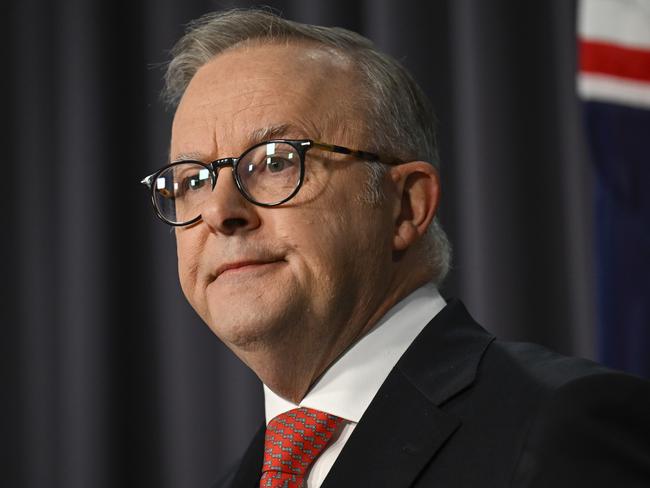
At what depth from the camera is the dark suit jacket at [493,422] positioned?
100cm

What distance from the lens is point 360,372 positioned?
133cm

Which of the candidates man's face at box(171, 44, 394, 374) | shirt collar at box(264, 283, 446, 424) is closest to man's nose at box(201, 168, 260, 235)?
man's face at box(171, 44, 394, 374)

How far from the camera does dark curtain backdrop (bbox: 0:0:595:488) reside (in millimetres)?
2252

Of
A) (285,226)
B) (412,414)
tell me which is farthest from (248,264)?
(412,414)

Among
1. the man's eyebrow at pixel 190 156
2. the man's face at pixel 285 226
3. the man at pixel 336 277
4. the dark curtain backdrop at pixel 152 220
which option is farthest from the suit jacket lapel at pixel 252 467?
the dark curtain backdrop at pixel 152 220

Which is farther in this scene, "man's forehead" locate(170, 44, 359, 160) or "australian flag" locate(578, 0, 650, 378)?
"australian flag" locate(578, 0, 650, 378)

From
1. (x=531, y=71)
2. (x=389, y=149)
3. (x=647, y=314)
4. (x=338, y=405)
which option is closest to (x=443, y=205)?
(x=531, y=71)

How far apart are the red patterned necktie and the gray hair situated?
36 cm

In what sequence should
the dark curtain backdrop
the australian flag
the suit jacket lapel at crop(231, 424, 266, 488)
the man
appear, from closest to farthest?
1. the man
2. the suit jacket lapel at crop(231, 424, 266, 488)
3. the australian flag
4. the dark curtain backdrop

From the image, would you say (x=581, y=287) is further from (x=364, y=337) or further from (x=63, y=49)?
(x=63, y=49)

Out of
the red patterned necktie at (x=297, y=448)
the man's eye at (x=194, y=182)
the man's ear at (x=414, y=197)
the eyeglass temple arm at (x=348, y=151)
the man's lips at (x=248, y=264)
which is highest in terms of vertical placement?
the eyeglass temple arm at (x=348, y=151)

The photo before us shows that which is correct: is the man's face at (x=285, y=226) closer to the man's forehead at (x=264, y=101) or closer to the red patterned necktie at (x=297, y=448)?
the man's forehead at (x=264, y=101)

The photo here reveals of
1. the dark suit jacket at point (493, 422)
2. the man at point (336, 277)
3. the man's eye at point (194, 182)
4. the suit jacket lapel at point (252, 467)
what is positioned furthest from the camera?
the suit jacket lapel at point (252, 467)

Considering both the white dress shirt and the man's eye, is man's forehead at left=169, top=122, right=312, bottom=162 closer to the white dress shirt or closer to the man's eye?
the man's eye
